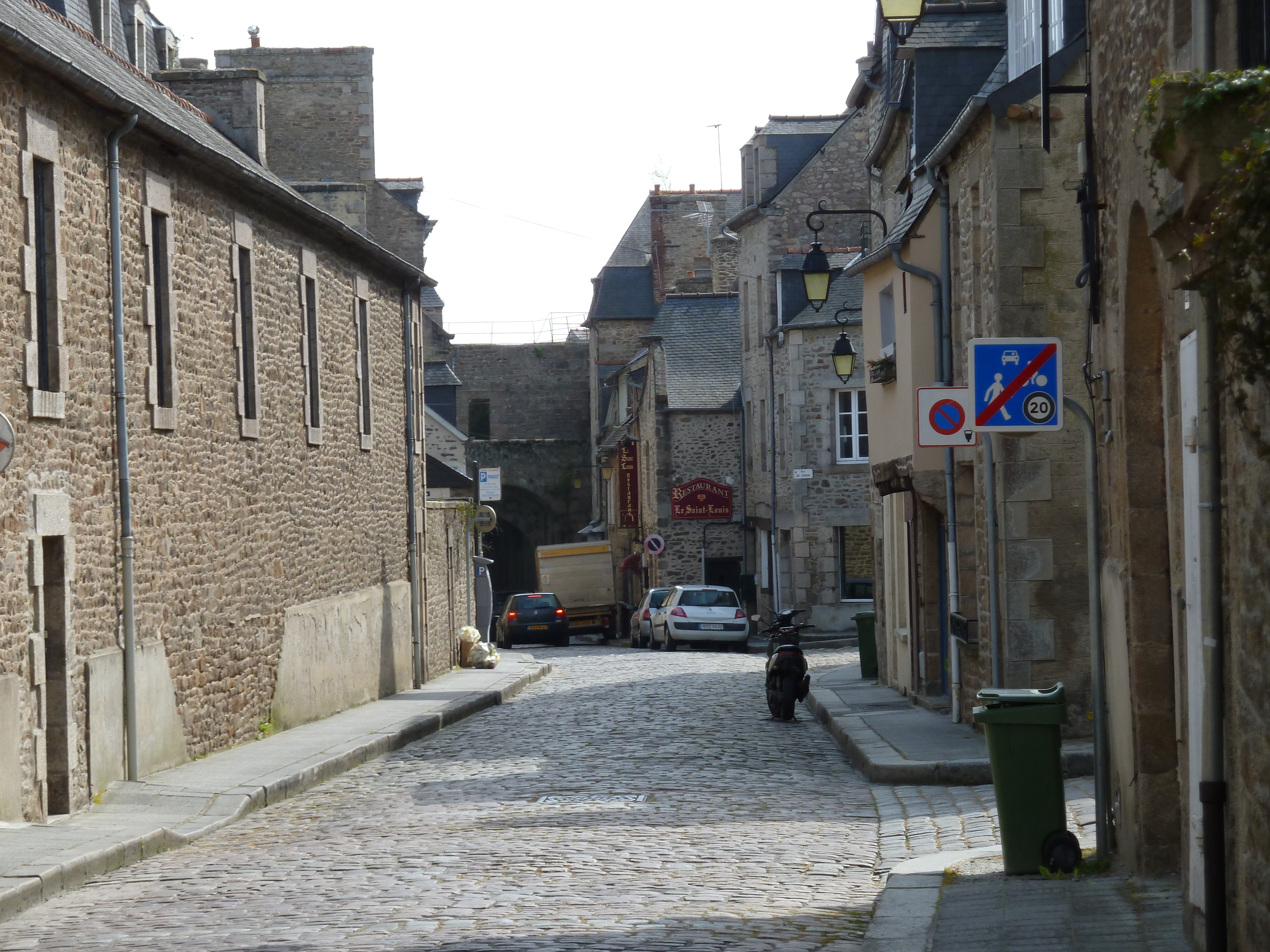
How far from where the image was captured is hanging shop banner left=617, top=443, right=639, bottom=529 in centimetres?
4738

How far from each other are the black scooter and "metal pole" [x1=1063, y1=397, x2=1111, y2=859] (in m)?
8.72

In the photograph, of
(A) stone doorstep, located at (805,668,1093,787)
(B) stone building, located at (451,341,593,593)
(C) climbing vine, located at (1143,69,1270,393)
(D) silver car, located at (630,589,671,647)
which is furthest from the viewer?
(B) stone building, located at (451,341,593,593)

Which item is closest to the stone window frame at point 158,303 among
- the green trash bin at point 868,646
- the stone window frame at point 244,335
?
the stone window frame at point 244,335

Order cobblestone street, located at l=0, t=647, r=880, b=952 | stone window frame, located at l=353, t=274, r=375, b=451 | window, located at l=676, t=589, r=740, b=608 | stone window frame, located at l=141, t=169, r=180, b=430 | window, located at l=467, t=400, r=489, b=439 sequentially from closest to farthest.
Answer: cobblestone street, located at l=0, t=647, r=880, b=952 < stone window frame, located at l=141, t=169, r=180, b=430 < stone window frame, located at l=353, t=274, r=375, b=451 < window, located at l=676, t=589, r=740, b=608 < window, located at l=467, t=400, r=489, b=439

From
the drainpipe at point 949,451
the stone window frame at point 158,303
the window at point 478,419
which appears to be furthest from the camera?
the window at point 478,419

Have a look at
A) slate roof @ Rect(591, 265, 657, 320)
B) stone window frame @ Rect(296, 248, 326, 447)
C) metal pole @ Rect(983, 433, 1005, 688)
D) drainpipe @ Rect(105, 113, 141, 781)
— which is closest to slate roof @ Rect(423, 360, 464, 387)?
slate roof @ Rect(591, 265, 657, 320)

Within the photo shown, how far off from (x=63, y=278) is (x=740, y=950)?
761cm

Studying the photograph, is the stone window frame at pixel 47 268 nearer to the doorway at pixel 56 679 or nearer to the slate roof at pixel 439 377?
the doorway at pixel 56 679

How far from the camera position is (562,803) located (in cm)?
1143

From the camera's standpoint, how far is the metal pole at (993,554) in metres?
13.4

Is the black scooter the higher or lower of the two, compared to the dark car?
higher

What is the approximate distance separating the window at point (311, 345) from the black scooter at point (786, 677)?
5651mm

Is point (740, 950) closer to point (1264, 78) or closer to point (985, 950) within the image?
point (985, 950)

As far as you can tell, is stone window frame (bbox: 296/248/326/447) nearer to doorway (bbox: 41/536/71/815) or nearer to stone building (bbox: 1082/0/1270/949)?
doorway (bbox: 41/536/71/815)
